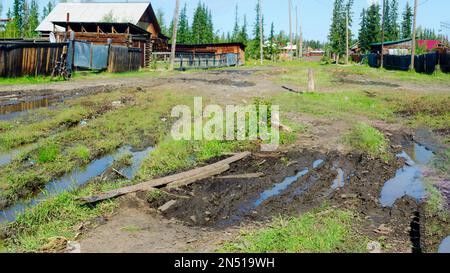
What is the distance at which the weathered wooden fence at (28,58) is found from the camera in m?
19.7

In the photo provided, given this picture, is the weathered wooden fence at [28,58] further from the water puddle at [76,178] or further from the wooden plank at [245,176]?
the wooden plank at [245,176]

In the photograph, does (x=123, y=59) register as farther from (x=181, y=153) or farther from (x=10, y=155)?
(x=181, y=153)

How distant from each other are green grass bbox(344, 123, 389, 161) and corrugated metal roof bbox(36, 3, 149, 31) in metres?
32.2

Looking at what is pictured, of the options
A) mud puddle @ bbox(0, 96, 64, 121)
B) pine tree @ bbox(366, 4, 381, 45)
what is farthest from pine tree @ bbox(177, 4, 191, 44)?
mud puddle @ bbox(0, 96, 64, 121)

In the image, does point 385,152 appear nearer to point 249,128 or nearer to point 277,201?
point 249,128

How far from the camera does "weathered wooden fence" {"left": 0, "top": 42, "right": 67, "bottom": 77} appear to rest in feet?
64.6

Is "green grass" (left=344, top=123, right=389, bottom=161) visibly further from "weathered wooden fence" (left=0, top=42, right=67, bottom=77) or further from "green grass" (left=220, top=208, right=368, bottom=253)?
"weathered wooden fence" (left=0, top=42, right=67, bottom=77)

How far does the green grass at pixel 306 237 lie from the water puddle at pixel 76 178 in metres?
3.04

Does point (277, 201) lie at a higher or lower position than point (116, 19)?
lower

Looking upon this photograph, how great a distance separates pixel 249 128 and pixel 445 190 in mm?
4994

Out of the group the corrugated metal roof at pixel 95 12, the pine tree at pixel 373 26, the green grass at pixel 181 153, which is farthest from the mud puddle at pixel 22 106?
the pine tree at pixel 373 26
